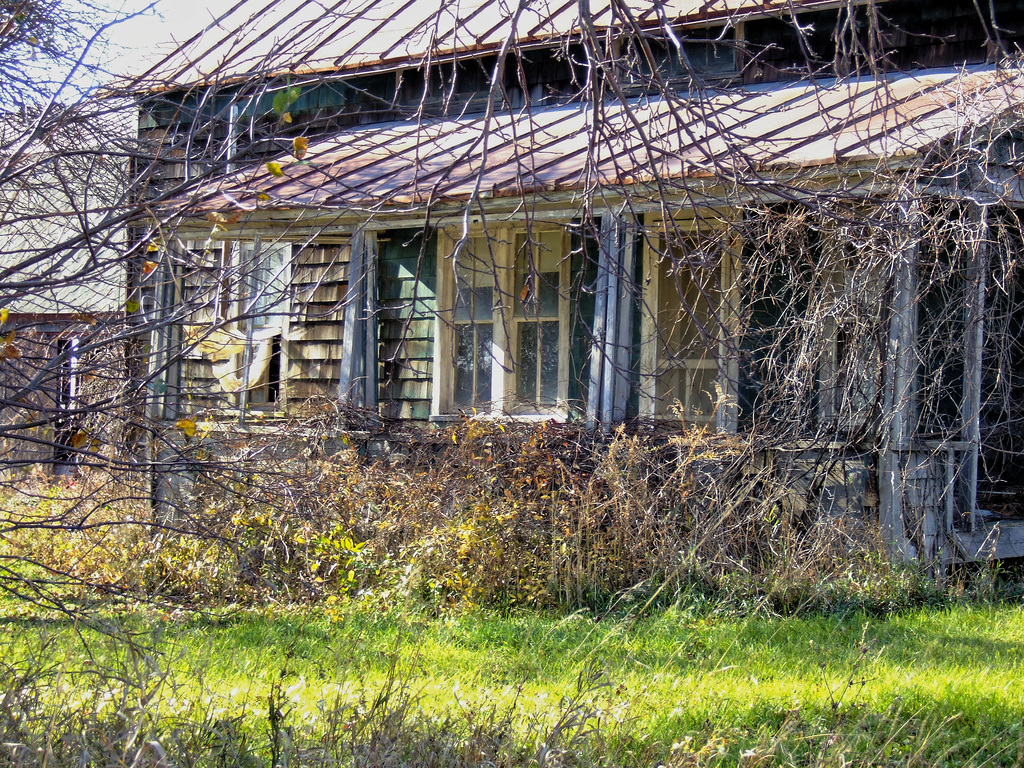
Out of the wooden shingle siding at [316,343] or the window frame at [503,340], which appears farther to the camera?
the wooden shingle siding at [316,343]

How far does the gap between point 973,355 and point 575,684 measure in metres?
3.95

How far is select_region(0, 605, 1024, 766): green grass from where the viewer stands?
383 centimetres

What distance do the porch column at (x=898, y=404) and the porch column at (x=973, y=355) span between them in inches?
14.1

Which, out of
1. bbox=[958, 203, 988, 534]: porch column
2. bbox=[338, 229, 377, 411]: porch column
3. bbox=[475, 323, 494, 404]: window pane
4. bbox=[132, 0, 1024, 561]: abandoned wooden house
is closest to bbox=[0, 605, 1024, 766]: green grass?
bbox=[958, 203, 988, 534]: porch column

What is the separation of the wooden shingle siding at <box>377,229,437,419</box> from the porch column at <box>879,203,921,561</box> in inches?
186

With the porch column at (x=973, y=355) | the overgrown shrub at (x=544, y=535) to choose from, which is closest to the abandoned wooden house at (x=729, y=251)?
the porch column at (x=973, y=355)

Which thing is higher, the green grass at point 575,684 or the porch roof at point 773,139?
the porch roof at point 773,139

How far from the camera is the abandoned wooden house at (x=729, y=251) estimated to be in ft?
17.7

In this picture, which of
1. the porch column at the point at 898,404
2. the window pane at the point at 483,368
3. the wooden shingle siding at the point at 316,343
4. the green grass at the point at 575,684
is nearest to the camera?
the green grass at the point at 575,684

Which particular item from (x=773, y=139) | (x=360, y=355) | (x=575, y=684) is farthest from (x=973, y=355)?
(x=360, y=355)

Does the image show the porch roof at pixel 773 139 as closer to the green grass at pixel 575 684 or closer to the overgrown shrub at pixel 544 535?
the overgrown shrub at pixel 544 535

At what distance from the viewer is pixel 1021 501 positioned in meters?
8.32

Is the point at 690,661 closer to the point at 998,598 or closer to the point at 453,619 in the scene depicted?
the point at 453,619

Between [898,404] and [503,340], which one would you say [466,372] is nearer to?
[503,340]
